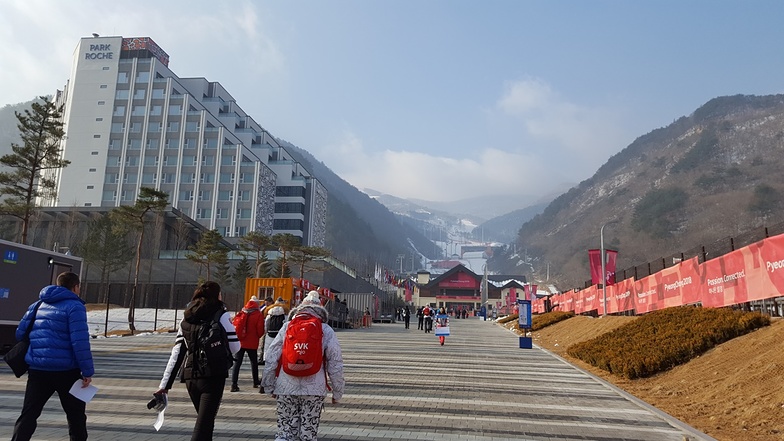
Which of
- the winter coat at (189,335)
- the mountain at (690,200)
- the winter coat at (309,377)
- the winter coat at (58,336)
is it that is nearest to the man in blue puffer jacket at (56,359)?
the winter coat at (58,336)

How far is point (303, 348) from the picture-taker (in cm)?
432

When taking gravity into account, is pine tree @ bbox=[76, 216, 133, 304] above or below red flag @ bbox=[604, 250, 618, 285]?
above

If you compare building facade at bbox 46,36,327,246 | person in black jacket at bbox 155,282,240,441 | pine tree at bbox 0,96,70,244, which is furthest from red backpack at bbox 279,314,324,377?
building facade at bbox 46,36,327,246

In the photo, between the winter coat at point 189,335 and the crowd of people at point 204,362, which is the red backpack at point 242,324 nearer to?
the crowd of people at point 204,362

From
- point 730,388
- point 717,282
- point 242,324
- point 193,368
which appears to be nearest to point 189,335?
point 193,368

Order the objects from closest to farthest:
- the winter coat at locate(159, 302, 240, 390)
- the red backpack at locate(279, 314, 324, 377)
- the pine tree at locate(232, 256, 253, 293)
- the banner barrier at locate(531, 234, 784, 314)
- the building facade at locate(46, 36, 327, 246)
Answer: the red backpack at locate(279, 314, 324, 377)
the winter coat at locate(159, 302, 240, 390)
the banner barrier at locate(531, 234, 784, 314)
the pine tree at locate(232, 256, 253, 293)
the building facade at locate(46, 36, 327, 246)

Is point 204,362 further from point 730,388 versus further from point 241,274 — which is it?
point 241,274

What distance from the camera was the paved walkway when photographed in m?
6.69

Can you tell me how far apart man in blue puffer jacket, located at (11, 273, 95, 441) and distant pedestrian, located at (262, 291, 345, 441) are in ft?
5.68

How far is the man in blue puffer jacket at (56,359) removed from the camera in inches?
183

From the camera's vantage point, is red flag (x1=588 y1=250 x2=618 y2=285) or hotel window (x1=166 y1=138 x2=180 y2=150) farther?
hotel window (x1=166 y1=138 x2=180 y2=150)

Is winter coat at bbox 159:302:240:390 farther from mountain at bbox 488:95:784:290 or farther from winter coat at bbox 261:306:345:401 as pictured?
mountain at bbox 488:95:784:290

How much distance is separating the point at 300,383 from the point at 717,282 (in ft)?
48.8

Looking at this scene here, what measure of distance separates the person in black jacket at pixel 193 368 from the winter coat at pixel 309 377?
0.38 m
